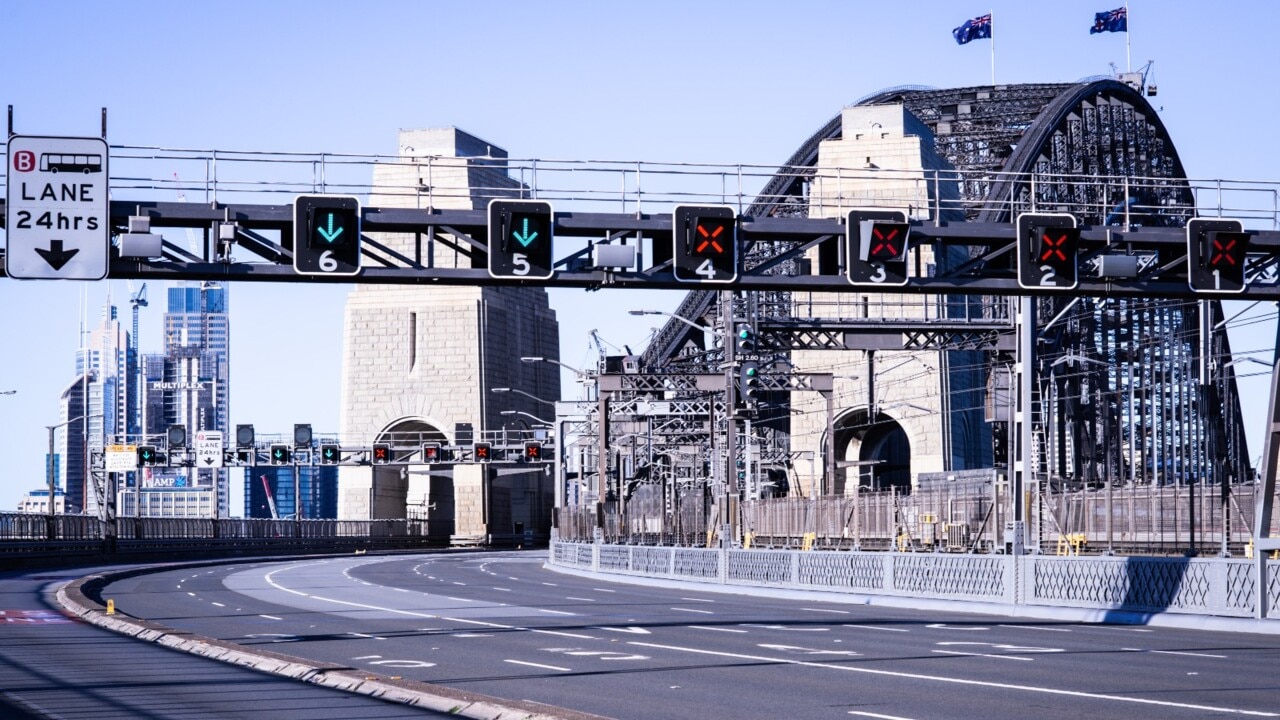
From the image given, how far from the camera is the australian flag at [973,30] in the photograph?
110 metres

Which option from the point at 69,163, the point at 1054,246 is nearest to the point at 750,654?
the point at 1054,246

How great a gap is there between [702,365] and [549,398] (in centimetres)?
4369

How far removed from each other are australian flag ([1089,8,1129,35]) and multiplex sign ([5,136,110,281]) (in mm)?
95281

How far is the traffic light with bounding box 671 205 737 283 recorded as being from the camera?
90.2 feet

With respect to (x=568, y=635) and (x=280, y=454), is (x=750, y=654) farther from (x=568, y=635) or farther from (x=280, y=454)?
(x=280, y=454)

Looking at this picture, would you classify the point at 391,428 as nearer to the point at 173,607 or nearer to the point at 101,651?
the point at 173,607

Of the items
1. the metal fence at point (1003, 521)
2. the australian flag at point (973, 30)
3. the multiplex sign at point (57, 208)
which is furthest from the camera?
the australian flag at point (973, 30)

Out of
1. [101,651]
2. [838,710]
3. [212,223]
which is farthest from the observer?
[212,223]

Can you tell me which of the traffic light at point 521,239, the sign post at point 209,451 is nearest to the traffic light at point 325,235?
the traffic light at point 521,239

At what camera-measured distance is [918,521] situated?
2255 inches

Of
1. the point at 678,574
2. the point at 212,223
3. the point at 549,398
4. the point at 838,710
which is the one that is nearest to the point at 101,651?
the point at 212,223

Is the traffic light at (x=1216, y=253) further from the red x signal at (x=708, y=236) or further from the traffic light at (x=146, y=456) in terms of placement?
the traffic light at (x=146, y=456)

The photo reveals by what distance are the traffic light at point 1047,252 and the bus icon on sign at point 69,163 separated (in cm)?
1538

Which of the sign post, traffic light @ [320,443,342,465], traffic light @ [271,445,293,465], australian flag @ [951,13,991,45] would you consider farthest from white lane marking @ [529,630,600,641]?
australian flag @ [951,13,991,45]
